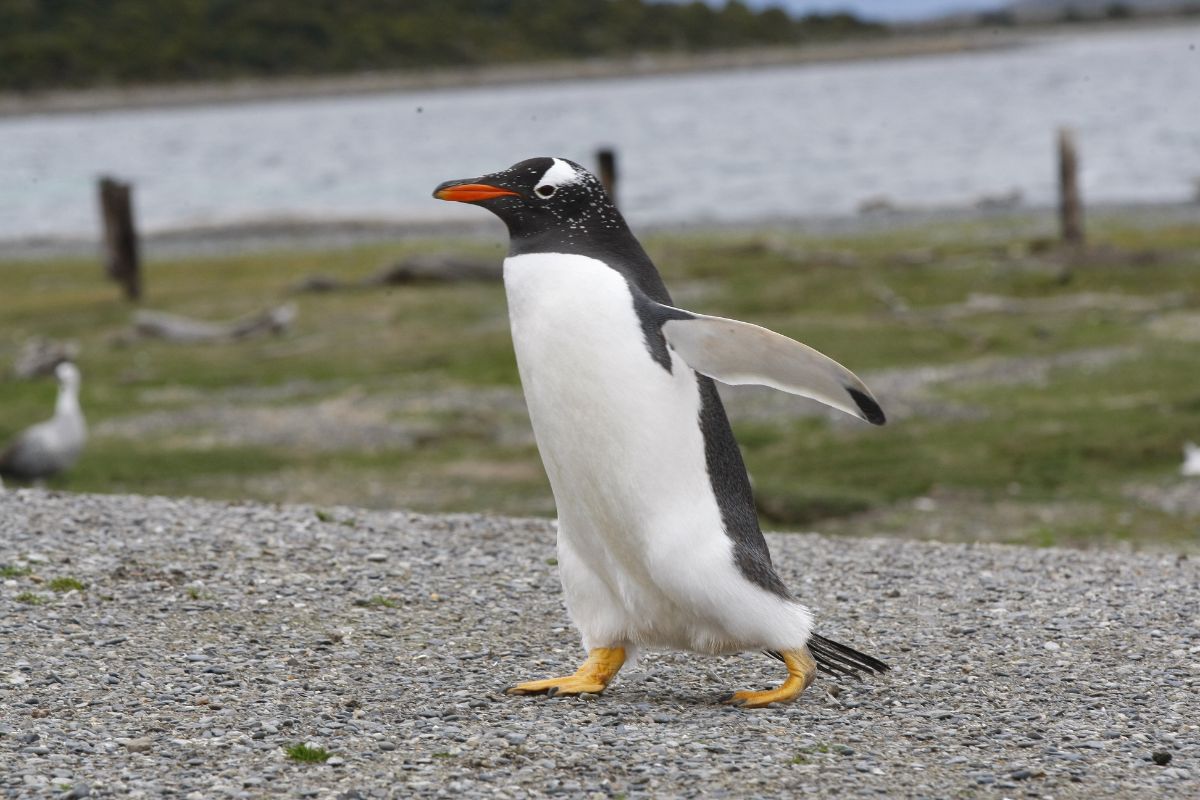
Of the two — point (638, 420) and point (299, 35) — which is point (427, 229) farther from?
point (299, 35)

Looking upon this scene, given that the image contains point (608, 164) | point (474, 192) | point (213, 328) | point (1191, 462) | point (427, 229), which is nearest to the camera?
point (474, 192)

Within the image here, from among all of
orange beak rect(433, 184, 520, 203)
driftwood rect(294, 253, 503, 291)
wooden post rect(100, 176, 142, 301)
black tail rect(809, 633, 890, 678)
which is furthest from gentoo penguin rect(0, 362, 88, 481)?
wooden post rect(100, 176, 142, 301)

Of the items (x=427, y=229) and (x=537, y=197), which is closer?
(x=537, y=197)

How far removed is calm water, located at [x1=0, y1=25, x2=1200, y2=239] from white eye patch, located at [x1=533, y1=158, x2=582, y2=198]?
3086cm

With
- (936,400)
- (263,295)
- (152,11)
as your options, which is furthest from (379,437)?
(152,11)

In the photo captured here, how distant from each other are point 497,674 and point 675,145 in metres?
63.3

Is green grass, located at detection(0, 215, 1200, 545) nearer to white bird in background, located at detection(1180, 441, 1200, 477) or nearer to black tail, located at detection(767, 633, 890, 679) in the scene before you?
white bird in background, located at detection(1180, 441, 1200, 477)

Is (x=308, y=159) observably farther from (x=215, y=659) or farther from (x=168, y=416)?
(x=215, y=659)

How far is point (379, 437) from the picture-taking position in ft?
44.4

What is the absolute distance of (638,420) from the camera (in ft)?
16.8

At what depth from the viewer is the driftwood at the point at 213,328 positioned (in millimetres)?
19047

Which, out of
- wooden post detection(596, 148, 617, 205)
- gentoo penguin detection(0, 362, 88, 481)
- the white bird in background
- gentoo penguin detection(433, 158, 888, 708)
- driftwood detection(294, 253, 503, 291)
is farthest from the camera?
wooden post detection(596, 148, 617, 205)

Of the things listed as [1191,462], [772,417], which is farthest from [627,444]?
[772,417]

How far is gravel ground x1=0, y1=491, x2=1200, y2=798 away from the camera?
453 centimetres
